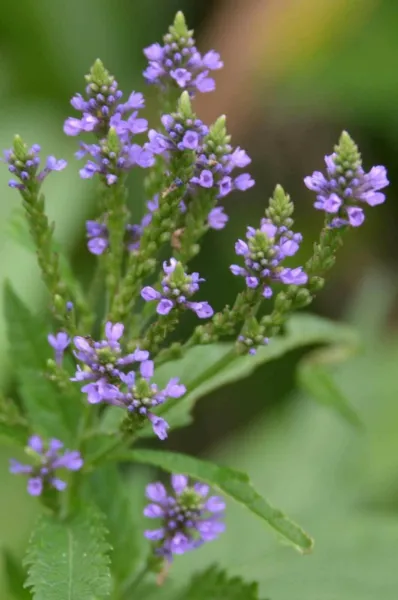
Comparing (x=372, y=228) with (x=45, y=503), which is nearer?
(x=45, y=503)

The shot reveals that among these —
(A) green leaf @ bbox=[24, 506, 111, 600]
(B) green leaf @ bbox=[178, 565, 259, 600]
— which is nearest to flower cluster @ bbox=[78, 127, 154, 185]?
(A) green leaf @ bbox=[24, 506, 111, 600]

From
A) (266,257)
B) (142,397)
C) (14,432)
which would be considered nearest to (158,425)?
(142,397)

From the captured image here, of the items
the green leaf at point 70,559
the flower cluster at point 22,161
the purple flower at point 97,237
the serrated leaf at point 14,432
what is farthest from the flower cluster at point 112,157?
the green leaf at point 70,559

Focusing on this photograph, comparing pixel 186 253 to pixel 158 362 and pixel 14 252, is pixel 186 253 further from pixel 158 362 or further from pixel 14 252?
pixel 14 252

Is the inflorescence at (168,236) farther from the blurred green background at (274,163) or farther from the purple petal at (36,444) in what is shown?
the blurred green background at (274,163)

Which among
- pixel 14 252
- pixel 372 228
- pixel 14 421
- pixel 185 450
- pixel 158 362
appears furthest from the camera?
pixel 372 228

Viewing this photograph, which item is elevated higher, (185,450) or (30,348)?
(185,450)

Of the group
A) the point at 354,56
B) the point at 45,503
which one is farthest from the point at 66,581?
the point at 354,56

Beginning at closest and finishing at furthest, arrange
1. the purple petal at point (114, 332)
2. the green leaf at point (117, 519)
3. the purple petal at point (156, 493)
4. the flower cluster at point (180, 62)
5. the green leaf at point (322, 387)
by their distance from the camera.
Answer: the purple petal at point (114, 332), the flower cluster at point (180, 62), the purple petal at point (156, 493), the green leaf at point (117, 519), the green leaf at point (322, 387)
